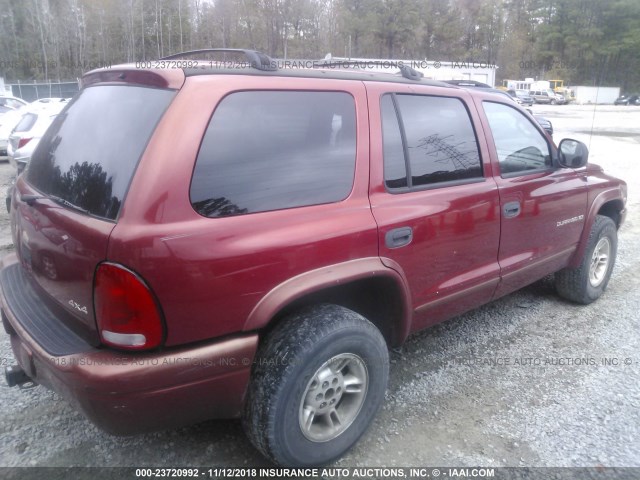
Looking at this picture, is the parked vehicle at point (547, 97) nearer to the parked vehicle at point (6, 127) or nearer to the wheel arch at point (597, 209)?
the parked vehicle at point (6, 127)

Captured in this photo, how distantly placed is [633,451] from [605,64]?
72.3m

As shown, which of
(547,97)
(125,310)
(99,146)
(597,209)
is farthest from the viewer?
(547,97)

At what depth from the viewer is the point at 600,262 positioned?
441 cm

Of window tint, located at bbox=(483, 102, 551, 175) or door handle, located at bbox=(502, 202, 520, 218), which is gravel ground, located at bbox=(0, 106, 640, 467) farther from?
window tint, located at bbox=(483, 102, 551, 175)

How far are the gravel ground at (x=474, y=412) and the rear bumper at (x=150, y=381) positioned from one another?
551 mm

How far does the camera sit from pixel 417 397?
297 centimetres

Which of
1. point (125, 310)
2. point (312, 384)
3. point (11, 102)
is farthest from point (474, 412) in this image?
point (11, 102)

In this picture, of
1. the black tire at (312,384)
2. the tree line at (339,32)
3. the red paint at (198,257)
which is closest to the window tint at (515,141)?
the red paint at (198,257)

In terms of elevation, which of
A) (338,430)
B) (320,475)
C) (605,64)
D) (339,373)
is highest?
(605,64)

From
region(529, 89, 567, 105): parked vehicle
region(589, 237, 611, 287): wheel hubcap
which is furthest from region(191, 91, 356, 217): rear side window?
region(529, 89, 567, 105): parked vehicle

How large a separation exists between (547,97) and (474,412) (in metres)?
56.4

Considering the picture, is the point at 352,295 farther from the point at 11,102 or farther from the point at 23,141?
the point at 11,102

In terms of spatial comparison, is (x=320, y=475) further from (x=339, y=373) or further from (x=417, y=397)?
(x=417, y=397)

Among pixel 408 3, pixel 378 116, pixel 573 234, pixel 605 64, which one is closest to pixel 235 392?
pixel 378 116
